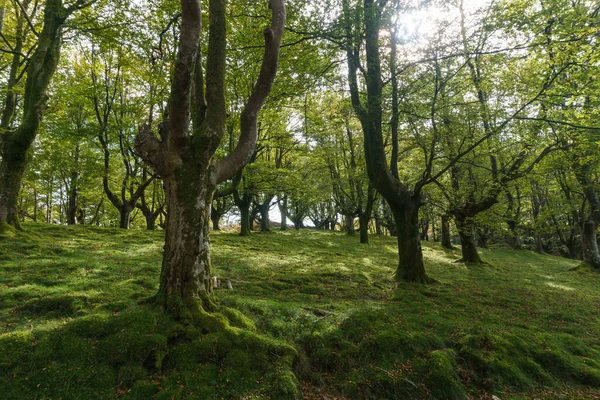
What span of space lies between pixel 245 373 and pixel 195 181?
3.42 metres

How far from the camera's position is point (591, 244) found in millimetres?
18969

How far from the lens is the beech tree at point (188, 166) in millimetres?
5180

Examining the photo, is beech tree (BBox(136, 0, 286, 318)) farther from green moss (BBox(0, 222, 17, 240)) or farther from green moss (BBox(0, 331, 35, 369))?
green moss (BBox(0, 222, 17, 240))

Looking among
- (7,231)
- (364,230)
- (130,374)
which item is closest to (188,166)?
(130,374)

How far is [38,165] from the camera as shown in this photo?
22.8m

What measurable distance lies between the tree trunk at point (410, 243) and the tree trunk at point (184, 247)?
8069 millimetres

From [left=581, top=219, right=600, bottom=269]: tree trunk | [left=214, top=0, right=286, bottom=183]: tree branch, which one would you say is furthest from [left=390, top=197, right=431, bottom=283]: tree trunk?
[left=581, top=219, right=600, bottom=269]: tree trunk

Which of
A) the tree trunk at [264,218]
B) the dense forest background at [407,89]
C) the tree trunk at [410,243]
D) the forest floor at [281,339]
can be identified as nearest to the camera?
the forest floor at [281,339]

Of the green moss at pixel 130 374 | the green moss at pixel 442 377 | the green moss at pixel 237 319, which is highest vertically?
the green moss at pixel 237 319

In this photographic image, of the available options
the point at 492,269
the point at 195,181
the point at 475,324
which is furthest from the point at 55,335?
the point at 492,269

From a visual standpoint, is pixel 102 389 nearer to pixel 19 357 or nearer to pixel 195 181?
pixel 19 357

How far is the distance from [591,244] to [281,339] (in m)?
23.4

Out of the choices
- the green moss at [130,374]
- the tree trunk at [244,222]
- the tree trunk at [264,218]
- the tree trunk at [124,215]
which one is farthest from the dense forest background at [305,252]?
the tree trunk at [264,218]

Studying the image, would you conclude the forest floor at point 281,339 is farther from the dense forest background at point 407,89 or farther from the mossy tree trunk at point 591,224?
the mossy tree trunk at point 591,224
